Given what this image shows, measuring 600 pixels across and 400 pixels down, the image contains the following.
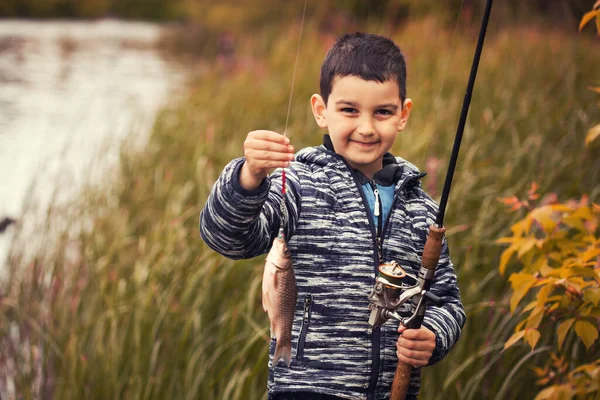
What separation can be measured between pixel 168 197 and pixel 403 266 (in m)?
3.17

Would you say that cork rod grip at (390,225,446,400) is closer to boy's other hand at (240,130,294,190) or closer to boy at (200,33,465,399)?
boy at (200,33,465,399)

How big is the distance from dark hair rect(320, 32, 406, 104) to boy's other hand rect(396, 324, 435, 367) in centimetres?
53

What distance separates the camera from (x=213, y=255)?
3.11 m

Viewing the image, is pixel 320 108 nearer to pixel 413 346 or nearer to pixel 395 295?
pixel 395 295

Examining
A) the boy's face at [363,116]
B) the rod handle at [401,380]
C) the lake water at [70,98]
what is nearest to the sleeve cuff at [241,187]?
the boy's face at [363,116]

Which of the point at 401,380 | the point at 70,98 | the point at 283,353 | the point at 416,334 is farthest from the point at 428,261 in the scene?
the point at 70,98

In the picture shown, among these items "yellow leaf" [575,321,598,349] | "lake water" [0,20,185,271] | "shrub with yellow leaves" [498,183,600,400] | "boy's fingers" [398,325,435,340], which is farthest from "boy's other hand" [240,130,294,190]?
"lake water" [0,20,185,271]

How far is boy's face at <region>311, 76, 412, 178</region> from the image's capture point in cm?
154

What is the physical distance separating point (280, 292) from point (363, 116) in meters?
0.42

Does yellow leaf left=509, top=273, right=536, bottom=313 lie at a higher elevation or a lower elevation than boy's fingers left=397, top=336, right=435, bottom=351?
higher

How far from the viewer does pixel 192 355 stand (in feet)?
9.23

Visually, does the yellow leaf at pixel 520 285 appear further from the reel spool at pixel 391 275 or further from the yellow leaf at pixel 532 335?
the reel spool at pixel 391 275

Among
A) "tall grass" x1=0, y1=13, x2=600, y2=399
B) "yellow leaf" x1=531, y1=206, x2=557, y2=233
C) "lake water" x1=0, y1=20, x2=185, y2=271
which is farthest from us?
"lake water" x1=0, y1=20, x2=185, y2=271

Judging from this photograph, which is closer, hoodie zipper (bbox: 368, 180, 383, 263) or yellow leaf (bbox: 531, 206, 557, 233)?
hoodie zipper (bbox: 368, 180, 383, 263)
